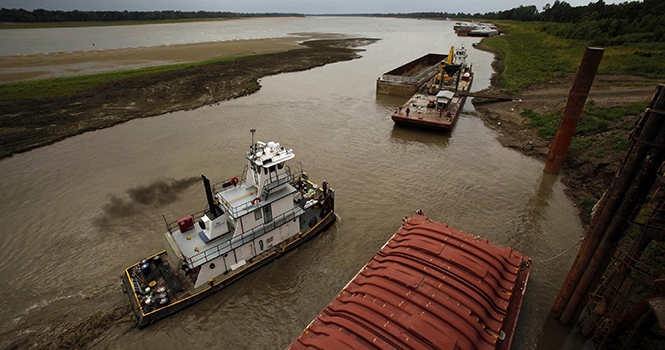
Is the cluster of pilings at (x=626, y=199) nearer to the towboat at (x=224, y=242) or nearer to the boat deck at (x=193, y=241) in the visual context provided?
the towboat at (x=224, y=242)

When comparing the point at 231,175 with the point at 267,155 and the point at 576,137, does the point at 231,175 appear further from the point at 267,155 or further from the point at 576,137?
the point at 576,137

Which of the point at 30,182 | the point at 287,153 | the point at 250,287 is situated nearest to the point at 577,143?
the point at 287,153

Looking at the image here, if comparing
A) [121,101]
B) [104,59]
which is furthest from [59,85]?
[104,59]

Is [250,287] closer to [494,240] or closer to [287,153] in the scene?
[287,153]

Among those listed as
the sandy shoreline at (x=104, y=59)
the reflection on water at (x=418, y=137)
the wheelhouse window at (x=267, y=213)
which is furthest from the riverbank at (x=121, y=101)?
the wheelhouse window at (x=267, y=213)

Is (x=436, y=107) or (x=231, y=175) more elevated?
(x=436, y=107)

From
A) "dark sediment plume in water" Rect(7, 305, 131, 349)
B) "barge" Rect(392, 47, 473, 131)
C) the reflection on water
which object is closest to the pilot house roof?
"dark sediment plume in water" Rect(7, 305, 131, 349)
